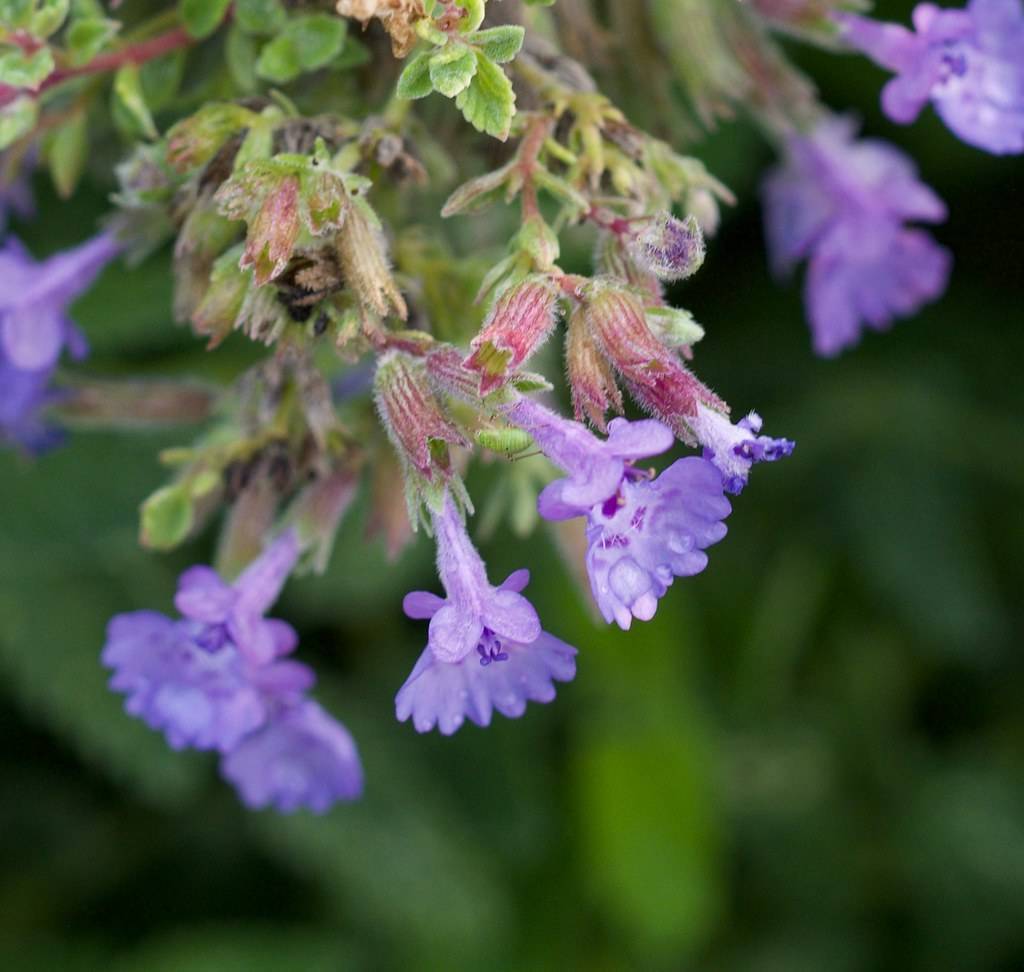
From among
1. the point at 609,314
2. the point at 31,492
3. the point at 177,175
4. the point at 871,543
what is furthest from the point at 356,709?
the point at 609,314

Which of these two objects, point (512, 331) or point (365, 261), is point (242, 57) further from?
point (512, 331)

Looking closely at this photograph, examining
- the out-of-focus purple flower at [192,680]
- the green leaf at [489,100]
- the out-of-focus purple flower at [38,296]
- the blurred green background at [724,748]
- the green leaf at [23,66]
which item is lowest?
the blurred green background at [724,748]

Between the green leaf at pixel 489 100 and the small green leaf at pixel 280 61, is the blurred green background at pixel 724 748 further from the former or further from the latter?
the green leaf at pixel 489 100

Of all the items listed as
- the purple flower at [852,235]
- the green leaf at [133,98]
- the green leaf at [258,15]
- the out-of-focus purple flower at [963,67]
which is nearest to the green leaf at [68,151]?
the green leaf at [133,98]

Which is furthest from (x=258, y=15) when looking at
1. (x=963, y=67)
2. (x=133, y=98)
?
(x=963, y=67)

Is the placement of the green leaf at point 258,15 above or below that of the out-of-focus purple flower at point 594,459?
above

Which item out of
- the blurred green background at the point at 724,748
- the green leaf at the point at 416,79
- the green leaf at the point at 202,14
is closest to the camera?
the green leaf at the point at 416,79
